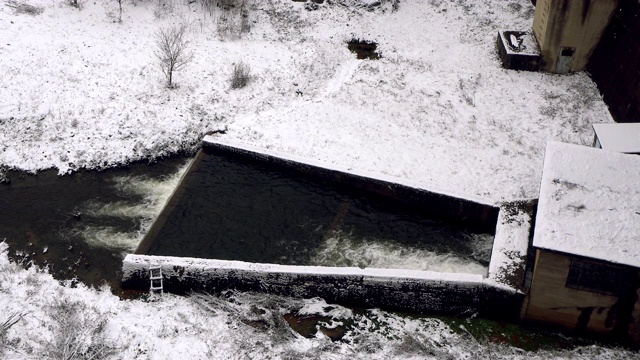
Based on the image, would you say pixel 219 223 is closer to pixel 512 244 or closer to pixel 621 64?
pixel 512 244

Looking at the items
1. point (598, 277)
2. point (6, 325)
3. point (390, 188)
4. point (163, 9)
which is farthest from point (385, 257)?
point (163, 9)

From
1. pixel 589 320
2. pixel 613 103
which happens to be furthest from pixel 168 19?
pixel 589 320

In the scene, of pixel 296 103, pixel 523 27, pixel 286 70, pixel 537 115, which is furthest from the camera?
pixel 523 27

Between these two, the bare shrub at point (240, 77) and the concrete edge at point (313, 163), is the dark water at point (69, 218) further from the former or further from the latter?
the bare shrub at point (240, 77)

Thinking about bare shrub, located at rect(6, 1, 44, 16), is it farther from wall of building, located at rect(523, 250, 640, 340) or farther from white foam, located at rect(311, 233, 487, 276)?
wall of building, located at rect(523, 250, 640, 340)

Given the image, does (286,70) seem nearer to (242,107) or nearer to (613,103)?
(242,107)

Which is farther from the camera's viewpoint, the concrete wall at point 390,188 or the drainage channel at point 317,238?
the concrete wall at point 390,188

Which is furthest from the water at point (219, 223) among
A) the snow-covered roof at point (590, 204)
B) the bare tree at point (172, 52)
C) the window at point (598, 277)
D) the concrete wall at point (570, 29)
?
the concrete wall at point (570, 29)
